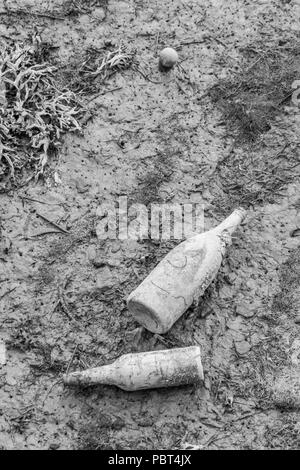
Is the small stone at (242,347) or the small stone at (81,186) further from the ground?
the small stone at (81,186)

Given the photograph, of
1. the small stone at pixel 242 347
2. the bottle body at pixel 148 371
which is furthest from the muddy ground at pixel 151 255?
the bottle body at pixel 148 371

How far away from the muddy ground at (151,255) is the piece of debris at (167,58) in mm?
65

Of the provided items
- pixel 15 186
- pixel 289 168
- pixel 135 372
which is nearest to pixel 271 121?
pixel 289 168

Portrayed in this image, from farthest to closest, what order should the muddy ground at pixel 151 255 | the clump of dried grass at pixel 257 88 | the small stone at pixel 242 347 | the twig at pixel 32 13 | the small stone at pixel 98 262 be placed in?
the twig at pixel 32 13 → the clump of dried grass at pixel 257 88 → the small stone at pixel 98 262 → the small stone at pixel 242 347 → the muddy ground at pixel 151 255

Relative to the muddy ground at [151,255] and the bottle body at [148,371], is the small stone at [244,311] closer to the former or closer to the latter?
the muddy ground at [151,255]

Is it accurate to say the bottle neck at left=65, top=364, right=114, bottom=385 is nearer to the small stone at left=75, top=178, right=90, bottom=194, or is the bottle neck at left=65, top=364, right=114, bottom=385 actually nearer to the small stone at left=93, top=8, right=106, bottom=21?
the small stone at left=75, top=178, right=90, bottom=194

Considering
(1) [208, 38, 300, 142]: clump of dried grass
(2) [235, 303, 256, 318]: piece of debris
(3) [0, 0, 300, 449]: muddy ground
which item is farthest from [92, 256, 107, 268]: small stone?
(1) [208, 38, 300, 142]: clump of dried grass

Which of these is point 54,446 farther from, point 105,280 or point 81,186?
point 81,186

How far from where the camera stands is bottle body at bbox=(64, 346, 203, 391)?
390cm

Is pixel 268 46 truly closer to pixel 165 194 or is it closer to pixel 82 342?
pixel 165 194

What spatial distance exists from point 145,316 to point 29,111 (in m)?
1.81

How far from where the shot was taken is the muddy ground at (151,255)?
13.1ft

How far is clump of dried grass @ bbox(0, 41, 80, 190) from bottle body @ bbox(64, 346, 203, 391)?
1.48m

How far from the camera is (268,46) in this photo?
221 inches
